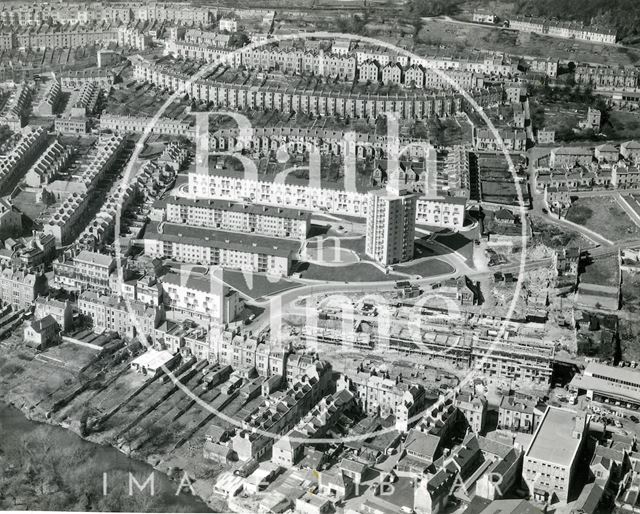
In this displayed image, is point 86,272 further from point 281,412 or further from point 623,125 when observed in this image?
point 623,125

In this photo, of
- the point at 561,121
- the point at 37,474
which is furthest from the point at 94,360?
the point at 561,121

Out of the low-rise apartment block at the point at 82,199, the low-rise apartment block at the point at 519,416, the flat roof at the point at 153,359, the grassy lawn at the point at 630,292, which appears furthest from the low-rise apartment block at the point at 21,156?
the grassy lawn at the point at 630,292

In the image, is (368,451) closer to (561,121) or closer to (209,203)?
(209,203)

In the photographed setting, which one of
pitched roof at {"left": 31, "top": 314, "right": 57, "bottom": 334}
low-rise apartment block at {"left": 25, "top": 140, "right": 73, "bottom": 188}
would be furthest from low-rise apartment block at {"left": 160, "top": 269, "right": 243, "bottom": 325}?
low-rise apartment block at {"left": 25, "top": 140, "right": 73, "bottom": 188}

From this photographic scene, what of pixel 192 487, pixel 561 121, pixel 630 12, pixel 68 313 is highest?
pixel 630 12

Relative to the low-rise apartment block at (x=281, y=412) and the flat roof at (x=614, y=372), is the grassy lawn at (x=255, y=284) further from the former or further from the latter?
the flat roof at (x=614, y=372)

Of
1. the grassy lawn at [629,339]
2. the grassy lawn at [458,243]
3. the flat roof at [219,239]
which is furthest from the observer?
the grassy lawn at [458,243]

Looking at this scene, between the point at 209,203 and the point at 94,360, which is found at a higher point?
the point at 209,203

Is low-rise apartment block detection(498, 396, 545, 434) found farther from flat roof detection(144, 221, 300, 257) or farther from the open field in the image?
the open field
